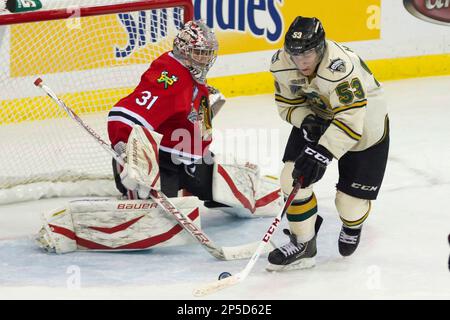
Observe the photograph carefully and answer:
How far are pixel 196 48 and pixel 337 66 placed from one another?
25.9 inches

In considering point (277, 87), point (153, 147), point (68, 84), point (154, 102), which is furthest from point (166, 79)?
point (68, 84)

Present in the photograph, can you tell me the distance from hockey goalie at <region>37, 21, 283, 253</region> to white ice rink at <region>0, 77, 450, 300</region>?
72 millimetres

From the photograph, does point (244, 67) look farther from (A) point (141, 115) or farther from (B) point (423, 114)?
(A) point (141, 115)

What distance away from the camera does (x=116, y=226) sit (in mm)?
3777

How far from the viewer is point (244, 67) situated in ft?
20.1

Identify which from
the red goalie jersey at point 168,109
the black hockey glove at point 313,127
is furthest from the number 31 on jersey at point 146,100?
the black hockey glove at point 313,127

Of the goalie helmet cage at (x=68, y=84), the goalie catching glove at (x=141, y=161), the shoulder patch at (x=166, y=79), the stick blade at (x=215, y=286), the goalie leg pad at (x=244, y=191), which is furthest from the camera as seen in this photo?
the goalie helmet cage at (x=68, y=84)

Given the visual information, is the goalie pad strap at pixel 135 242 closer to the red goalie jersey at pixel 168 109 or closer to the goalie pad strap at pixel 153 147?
the goalie pad strap at pixel 153 147

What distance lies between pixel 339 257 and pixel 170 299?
74 cm

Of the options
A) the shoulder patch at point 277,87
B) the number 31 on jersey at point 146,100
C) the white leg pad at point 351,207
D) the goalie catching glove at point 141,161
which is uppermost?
the shoulder patch at point 277,87

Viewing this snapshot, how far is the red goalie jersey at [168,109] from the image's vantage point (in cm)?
371

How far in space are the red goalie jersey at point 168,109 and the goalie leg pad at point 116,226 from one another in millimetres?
243

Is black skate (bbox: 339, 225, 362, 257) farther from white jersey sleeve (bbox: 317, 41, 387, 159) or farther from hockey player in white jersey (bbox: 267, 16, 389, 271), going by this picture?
white jersey sleeve (bbox: 317, 41, 387, 159)

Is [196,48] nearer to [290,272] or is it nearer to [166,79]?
[166,79]
